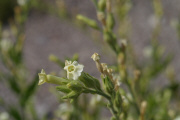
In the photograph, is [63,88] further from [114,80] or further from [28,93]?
[28,93]

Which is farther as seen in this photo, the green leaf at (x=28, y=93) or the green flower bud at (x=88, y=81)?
the green leaf at (x=28, y=93)

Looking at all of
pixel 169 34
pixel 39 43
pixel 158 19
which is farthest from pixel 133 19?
pixel 158 19

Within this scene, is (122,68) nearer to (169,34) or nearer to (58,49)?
(169,34)

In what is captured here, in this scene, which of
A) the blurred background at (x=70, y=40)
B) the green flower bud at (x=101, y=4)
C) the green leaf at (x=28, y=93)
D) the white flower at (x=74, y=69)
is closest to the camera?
the white flower at (x=74, y=69)

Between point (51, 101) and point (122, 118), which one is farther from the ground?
point (51, 101)

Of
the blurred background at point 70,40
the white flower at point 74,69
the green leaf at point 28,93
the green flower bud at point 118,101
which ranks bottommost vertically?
the green flower bud at point 118,101

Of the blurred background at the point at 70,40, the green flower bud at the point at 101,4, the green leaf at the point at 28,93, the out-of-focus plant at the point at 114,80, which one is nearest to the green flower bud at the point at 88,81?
the out-of-focus plant at the point at 114,80

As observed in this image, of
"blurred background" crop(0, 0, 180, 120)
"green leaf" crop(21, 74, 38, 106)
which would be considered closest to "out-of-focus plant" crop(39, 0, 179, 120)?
"green leaf" crop(21, 74, 38, 106)

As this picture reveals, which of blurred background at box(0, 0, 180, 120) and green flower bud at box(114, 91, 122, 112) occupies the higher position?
blurred background at box(0, 0, 180, 120)

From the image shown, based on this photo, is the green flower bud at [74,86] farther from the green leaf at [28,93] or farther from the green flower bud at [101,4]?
the green leaf at [28,93]

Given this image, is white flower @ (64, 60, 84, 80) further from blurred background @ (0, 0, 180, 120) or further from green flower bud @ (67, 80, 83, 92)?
blurred background @ (0, 0, 180, 120)

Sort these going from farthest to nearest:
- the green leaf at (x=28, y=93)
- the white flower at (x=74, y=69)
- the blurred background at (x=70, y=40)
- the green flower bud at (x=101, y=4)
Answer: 1. the blurred background at (x=70, y=40)
2. the green leaf at (x=28, y=93)
3. the green flower bud at (x=101, y=4)
4. the white flower at (x=74, y=69)
